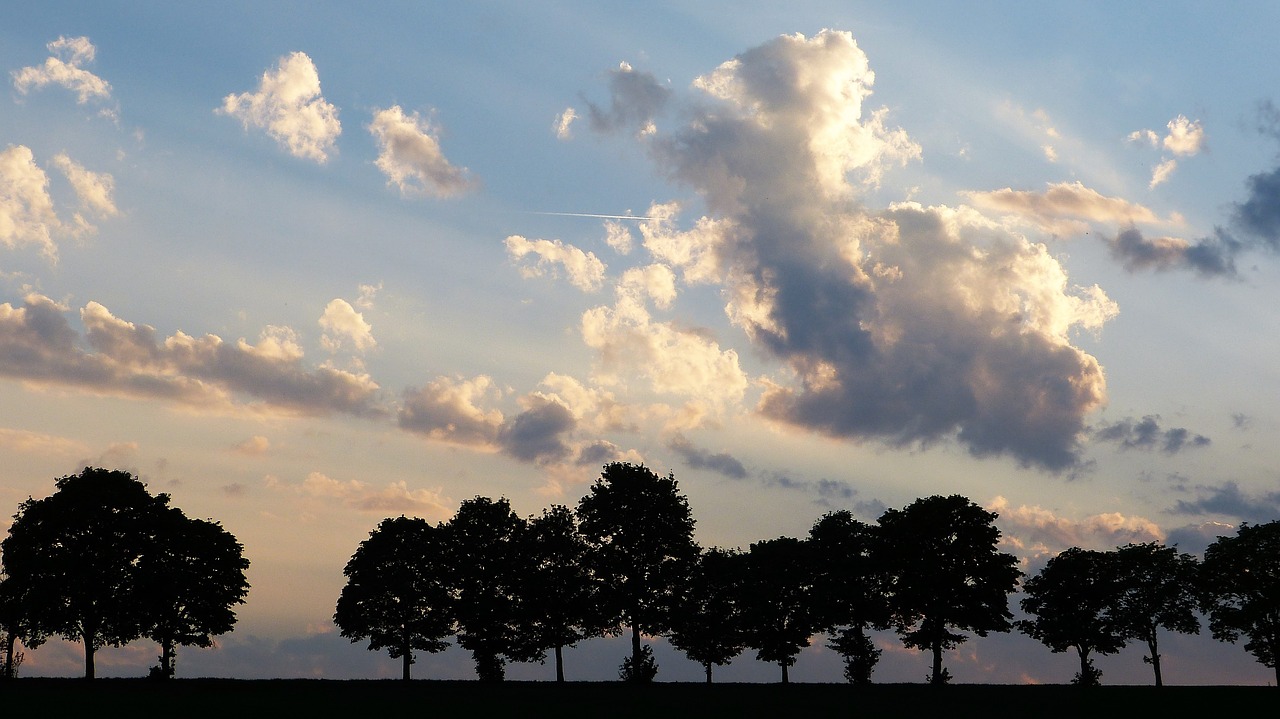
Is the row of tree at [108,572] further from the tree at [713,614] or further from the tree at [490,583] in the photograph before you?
the tree at [713,614]

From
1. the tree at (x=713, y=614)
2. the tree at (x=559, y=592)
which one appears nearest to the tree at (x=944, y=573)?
the tree at (x=713, y=614)

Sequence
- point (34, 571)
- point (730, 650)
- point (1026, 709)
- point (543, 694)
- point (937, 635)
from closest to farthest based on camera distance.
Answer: point (1026, 709), point (543, 694), point (34, 571), point (937, 635), point (730, 650)

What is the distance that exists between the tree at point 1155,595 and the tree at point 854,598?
25926 millimetres

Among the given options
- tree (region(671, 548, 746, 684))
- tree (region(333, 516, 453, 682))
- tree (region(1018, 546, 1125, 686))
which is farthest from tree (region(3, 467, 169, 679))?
tree (region(1018, 546, 1125, 686))

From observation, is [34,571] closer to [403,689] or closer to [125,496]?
[125,496]

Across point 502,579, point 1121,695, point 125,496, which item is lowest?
point 1121,695

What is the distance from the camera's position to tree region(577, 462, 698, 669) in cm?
9219

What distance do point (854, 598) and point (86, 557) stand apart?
209 ft

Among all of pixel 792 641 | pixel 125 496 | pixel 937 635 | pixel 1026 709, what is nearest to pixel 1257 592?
pixel 937 635

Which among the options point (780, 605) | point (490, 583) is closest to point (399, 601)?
point (490, 583)

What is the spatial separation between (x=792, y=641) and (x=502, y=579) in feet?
87.2

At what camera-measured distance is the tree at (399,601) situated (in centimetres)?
9875

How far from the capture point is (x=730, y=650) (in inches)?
3905

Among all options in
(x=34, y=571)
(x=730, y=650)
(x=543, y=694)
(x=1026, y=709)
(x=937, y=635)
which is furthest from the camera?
(x=730, y=650)
